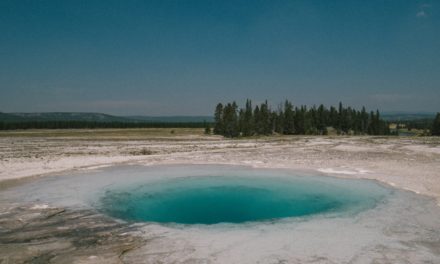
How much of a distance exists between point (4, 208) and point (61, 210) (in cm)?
202

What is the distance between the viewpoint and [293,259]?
7781 mm

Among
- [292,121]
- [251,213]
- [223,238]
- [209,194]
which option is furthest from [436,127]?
[223,238]

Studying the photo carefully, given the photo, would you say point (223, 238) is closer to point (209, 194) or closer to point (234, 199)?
point (234, 199)

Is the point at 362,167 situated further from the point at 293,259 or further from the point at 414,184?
the point at 293,259

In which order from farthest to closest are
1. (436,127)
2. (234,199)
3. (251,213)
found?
(436,127) → (234,199) → (251,213)

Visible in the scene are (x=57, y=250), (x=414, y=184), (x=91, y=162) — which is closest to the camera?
(x=57, y=250)

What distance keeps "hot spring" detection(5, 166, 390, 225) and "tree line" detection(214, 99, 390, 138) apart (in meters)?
48.9

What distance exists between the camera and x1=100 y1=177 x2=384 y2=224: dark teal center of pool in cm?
1236

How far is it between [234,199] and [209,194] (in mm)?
1374

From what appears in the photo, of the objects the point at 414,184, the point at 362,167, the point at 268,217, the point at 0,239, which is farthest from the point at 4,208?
the point at 362,167

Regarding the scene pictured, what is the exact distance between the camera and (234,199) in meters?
15.3

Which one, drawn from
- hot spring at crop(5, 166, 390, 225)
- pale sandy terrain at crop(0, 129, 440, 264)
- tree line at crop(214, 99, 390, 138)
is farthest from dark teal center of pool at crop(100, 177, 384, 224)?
tree line at crop(214, 99, 390, 138)

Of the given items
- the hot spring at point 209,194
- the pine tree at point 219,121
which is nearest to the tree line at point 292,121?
the pine tree at point 219,121

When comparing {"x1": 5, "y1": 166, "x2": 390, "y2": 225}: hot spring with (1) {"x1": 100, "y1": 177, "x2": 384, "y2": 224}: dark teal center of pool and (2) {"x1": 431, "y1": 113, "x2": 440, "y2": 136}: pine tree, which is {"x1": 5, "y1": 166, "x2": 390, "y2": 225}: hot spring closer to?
(1) {"x1": 100, "y1": 177, "x2": 384, "y2": 224}: dark teal center of pool
